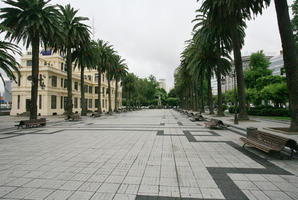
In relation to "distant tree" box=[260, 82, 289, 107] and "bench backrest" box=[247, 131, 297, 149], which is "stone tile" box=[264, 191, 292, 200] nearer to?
"bench backrest" box=[247, 131, 297, 149]

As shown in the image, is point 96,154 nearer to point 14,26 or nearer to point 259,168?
point 259,168

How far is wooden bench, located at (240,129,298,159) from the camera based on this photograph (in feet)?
17.2

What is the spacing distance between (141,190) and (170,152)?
305 centimetres

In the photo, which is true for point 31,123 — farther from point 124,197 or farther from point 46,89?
point 46,89

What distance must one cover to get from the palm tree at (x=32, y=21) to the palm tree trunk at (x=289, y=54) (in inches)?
816

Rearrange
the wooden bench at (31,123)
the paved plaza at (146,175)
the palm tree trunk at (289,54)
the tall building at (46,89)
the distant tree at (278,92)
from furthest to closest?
the tall building at (46,89) < the distant tree at (278,92) < the wooden bench at (31,123) < the palm tree trunk at (289,54) < the paved plaza at (146,175)

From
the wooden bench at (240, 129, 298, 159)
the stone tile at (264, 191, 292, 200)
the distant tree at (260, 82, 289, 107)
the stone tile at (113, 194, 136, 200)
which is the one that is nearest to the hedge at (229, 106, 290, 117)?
the distant tree at (260, 82, 289, 107)

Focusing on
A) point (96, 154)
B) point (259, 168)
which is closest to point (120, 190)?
point (96, 154)

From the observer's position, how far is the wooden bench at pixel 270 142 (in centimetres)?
523

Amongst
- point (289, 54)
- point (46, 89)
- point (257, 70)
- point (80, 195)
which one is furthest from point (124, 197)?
point (257, 70)

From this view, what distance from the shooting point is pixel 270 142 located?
5.87 meters

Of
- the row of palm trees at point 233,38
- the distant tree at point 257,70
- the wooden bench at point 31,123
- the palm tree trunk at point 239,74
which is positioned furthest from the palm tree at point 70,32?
the distant tree at point 257,70

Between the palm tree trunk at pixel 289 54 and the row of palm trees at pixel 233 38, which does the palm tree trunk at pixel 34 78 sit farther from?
the palm tree trunk at pixel 289 54

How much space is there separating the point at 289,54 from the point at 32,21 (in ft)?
74.7
